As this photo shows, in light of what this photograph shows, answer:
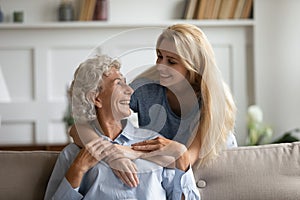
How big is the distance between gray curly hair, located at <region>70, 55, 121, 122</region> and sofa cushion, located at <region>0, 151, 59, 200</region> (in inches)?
9.2

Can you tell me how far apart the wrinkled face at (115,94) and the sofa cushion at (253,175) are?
1.12 ft

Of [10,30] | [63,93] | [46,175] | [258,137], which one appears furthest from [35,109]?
[46,175]

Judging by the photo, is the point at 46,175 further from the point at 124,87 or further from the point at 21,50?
the point at 21,50

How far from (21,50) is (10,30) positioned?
0.54 ft

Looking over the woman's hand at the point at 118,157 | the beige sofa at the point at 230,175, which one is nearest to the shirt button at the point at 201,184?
the beige sofa at the point at 230,175

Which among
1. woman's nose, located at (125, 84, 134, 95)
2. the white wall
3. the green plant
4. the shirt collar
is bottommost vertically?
the green plant

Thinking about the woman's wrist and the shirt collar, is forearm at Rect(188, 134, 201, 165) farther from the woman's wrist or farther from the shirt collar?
the shirt collar

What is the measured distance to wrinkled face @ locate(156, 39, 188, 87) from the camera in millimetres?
2131

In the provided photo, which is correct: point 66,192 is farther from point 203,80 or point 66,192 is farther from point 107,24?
point 107,24

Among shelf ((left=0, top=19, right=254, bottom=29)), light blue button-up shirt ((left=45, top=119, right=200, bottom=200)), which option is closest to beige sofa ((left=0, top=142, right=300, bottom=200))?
light blue button-up shirt ((left=45, top=119, right=200, bottom=200))

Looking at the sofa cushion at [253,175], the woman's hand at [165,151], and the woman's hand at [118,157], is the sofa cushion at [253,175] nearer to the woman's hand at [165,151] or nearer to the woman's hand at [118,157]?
the woman's hand at [165,151]

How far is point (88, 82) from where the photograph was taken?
7.11 feet

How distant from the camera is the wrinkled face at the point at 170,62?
2131 mm

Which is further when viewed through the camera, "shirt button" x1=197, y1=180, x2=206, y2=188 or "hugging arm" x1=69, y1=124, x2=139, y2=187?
"shirt button" x1=197, y1=180, x2=206, y2=188
